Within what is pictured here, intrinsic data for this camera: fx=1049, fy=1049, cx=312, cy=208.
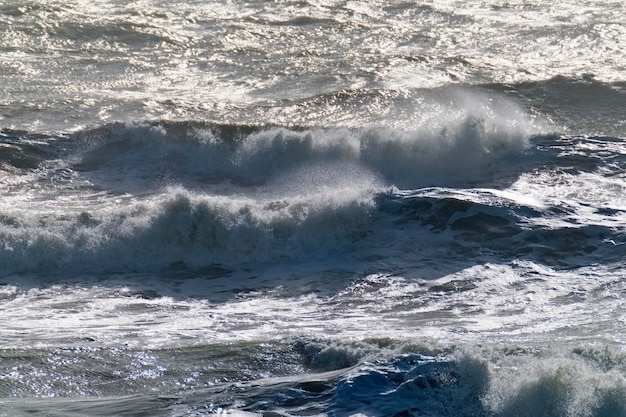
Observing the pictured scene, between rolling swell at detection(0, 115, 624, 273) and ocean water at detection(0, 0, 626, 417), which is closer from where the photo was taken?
ocean water at detection(0, 0, 626, 417)

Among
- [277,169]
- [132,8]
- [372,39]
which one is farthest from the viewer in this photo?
[132,8]

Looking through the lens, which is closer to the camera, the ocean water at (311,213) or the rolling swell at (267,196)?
the ocean water at (311,213)

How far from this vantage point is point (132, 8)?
23.5 m

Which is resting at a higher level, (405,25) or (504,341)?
(405,25)

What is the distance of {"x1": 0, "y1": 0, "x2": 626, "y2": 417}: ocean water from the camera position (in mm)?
8523

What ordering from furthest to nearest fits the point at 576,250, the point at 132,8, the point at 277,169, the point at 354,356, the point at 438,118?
1. the point at 132,8
2. the point at 438,118
3. the point at 277,169
4. the point at 576,250
5. the point at 354,356

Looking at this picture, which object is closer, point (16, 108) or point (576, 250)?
point (576, 250)

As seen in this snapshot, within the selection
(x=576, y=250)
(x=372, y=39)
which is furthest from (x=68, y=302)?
(x=372, y=39)

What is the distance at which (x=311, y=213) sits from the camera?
13039 mm

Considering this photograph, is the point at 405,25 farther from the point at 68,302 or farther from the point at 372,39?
the point at 68,302

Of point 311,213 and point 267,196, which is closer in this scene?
point 311,213

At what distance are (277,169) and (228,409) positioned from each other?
778cm

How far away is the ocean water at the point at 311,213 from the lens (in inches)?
336

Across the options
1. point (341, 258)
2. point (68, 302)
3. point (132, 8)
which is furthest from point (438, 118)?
point (132, 8)
